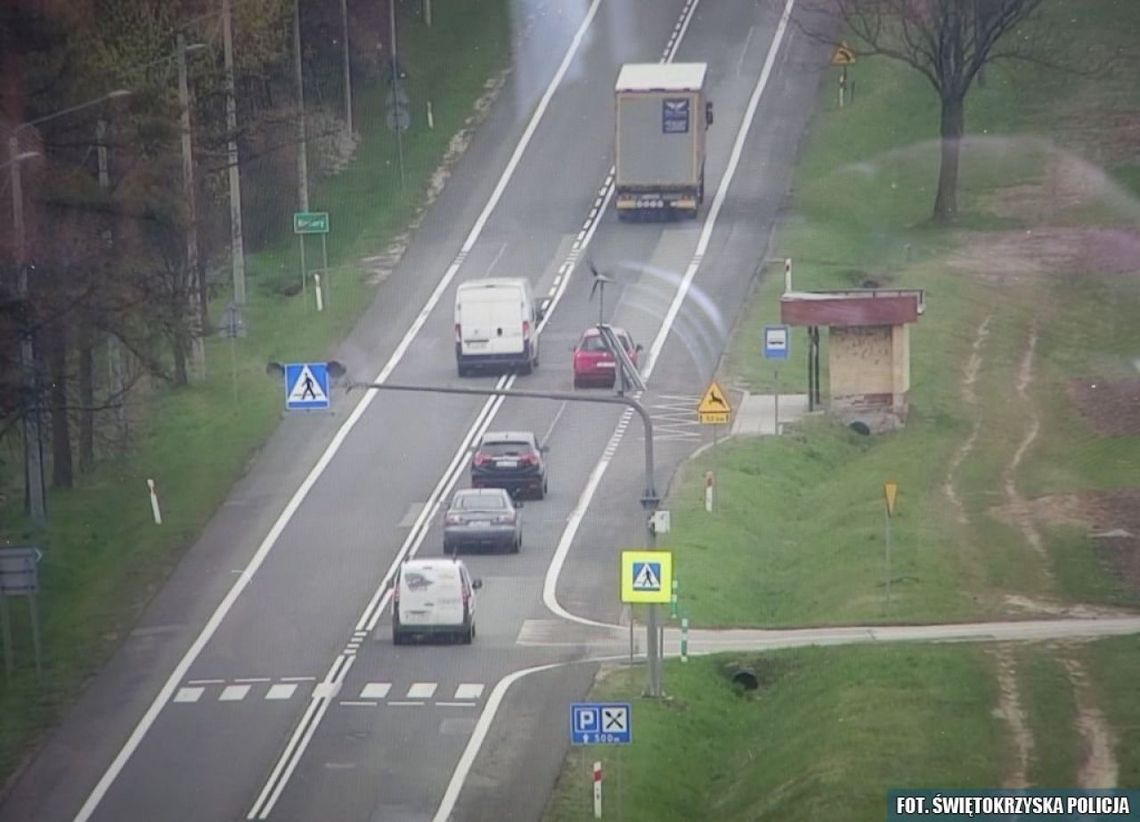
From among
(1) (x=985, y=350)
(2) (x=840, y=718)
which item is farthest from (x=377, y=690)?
(1) (x=985, y=350)

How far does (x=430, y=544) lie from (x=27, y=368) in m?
8.91

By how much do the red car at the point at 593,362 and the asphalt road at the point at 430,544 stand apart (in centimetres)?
81

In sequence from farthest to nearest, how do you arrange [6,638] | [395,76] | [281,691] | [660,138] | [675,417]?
[395,76] < [660,138] < [675,417] < [6,638] < [281,691]

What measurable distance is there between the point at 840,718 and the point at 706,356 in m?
27.4

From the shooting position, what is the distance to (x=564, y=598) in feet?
151

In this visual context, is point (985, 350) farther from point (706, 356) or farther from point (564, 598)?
point (564, 598)

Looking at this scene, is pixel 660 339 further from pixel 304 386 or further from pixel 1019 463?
pixel 304 386

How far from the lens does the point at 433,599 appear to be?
140ft

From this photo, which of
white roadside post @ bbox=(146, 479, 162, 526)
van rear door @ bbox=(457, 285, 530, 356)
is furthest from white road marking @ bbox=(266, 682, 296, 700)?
van rear door @ bbox=(457, 285, 530, 356)

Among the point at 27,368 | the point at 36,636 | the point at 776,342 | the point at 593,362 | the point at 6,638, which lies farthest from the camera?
the point at 593,362

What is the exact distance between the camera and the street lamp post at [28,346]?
1795 inches

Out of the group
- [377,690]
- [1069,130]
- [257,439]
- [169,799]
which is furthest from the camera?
[1069,130]

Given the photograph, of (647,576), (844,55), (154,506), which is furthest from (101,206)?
(844,55)

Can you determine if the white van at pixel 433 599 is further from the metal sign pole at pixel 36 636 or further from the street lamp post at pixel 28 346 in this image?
the street lamp post at pixel 28 346
